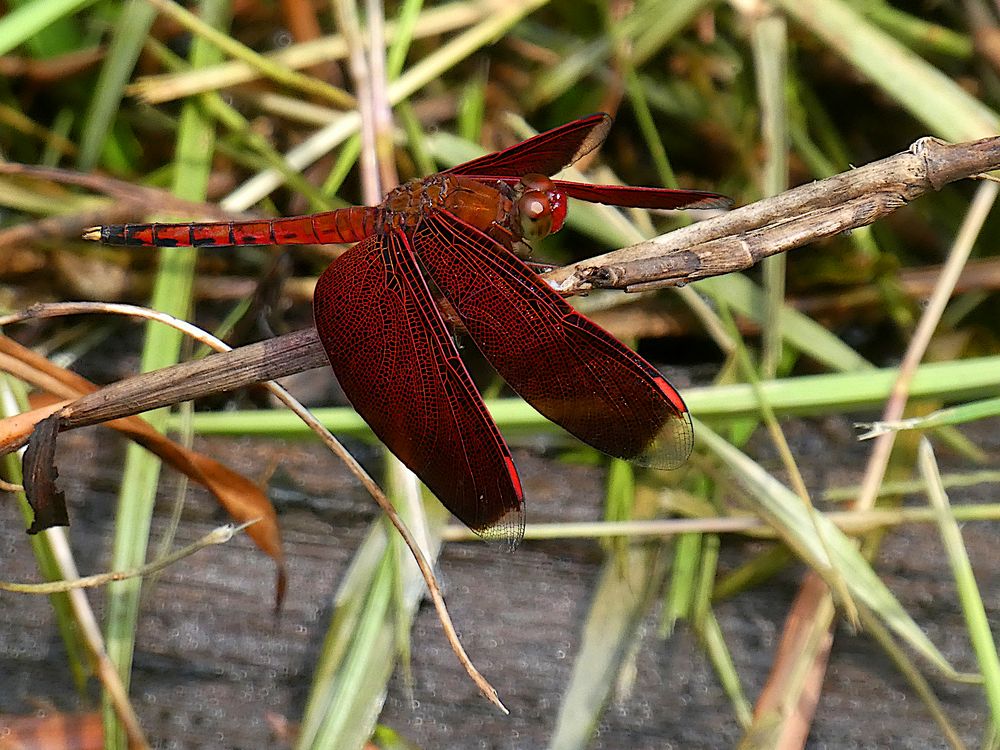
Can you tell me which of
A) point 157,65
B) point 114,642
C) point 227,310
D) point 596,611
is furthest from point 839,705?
point 157,65

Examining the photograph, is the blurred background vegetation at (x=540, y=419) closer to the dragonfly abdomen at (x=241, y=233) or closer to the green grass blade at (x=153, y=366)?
the green grass blade at (x=153, y=366)

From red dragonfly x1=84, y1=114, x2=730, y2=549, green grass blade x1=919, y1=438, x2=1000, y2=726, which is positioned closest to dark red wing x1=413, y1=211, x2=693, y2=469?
red dragonfly x1=84, y1=114, x2=730, y2=549

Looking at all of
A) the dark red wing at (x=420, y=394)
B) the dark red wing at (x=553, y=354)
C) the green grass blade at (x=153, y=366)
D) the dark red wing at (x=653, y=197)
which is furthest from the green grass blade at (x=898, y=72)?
the green grass blade at (x=153, y=366)

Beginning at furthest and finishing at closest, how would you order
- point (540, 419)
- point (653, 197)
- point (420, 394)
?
point (540, 419) < point (653, 197) < point (420, 394)

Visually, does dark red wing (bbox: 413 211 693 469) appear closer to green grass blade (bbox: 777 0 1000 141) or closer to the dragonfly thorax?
the dragonfly thorax

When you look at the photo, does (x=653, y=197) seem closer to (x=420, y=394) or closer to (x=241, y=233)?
(x=420, y=394)

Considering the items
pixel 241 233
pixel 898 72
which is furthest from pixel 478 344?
pixel 898 72

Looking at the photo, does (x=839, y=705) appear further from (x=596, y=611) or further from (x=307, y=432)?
(x=307, y=432)
